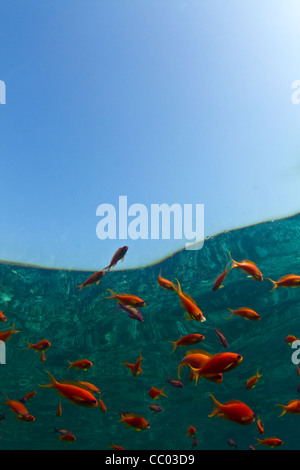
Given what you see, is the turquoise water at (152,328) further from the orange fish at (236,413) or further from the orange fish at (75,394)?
the orange fish at (236,413)

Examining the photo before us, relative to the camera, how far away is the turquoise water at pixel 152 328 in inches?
506

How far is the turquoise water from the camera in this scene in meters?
12.8

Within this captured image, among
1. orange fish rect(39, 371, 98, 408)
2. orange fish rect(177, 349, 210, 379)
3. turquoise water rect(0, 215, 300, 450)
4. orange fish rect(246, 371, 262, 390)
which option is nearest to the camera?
orange fish rect(39, 371, 98, 408)

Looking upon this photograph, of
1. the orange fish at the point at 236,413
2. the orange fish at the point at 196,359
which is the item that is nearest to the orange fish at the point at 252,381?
the orange fish at the point at 236,413

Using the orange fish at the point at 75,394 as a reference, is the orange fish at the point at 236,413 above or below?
below

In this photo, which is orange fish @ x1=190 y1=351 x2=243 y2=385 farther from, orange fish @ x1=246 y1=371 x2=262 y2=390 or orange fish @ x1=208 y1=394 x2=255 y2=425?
orange fish @ x1=246 y1=371 x2=262 y2=390

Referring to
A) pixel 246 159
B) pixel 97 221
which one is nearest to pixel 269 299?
pixel 246 159

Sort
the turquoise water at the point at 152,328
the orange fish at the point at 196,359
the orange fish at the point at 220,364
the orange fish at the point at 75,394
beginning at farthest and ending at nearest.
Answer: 1. the turquoise water at the point at 152,328
2. the orange fish at the point at 196,359
3. the orange fish at the point at 75,394
4. the orange fish at the point at 220,364

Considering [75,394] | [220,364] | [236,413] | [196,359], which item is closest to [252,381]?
[236,413]

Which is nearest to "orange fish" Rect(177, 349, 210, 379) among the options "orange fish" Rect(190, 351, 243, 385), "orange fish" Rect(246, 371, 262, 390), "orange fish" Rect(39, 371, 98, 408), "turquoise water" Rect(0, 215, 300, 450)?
"orange fish" Rect(190, 351, 243, 385)

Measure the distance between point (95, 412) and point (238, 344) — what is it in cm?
1215

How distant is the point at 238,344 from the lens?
18.5 meters
